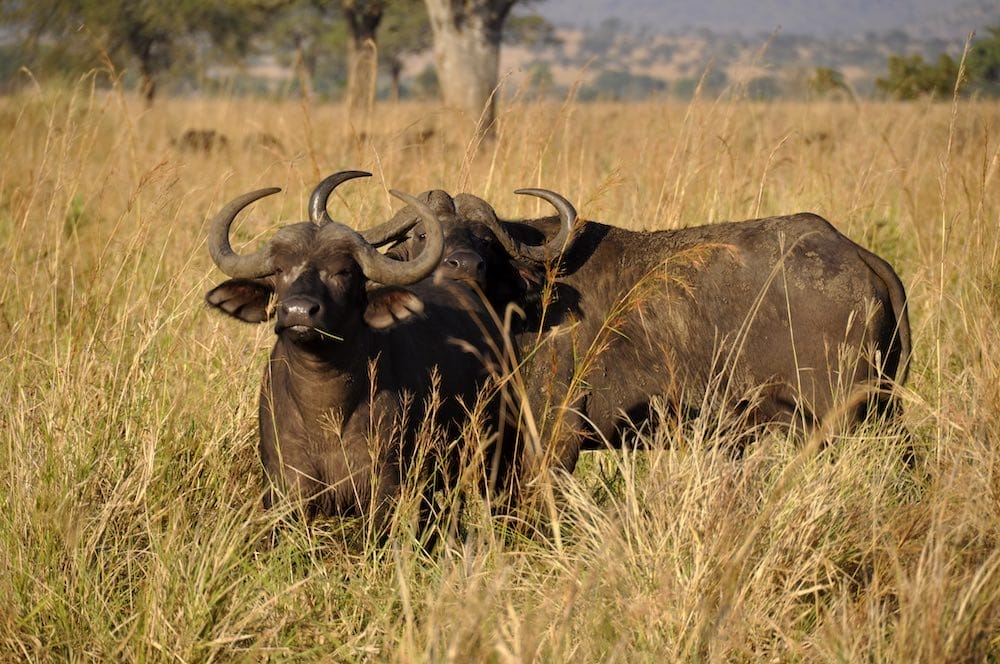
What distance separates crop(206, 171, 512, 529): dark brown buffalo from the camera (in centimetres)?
403

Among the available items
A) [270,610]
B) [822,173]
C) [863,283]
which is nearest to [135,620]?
[270,610]

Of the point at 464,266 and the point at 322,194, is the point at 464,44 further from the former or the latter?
the point at 322,194

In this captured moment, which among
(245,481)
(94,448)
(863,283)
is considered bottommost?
(245,481)

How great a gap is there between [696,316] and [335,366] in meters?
1.77

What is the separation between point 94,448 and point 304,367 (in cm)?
76

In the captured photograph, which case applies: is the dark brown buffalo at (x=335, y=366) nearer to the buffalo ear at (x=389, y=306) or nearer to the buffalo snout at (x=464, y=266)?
the buffalo ear at (x=389, y=306)

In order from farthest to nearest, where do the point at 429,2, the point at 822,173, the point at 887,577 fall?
1. the point at 429,2
2. the point at 822,173
3. the point at 887,577

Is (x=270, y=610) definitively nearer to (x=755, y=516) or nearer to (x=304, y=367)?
(x=304, y=367)

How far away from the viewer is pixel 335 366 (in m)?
4.15

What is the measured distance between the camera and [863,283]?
4848 mm

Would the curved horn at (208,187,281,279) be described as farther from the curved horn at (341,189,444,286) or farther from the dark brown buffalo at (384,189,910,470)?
the dark brown buffalo at (384,189,910,470)

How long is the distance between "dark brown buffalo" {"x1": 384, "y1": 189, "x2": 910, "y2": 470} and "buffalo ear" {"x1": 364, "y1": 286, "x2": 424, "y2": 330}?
63 centimetres

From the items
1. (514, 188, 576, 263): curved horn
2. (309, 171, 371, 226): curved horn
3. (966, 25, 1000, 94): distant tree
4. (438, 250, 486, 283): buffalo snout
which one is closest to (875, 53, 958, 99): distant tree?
(966, 25, 1000, 94): distant tree

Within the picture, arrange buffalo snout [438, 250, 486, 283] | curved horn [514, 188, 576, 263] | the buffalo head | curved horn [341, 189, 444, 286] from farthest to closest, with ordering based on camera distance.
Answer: curved horn [514, 188, 576, 263]
buffalo snout [438, 250, 486, 283]
curved horn [341, 189, 444, 286]
the buffalo head
